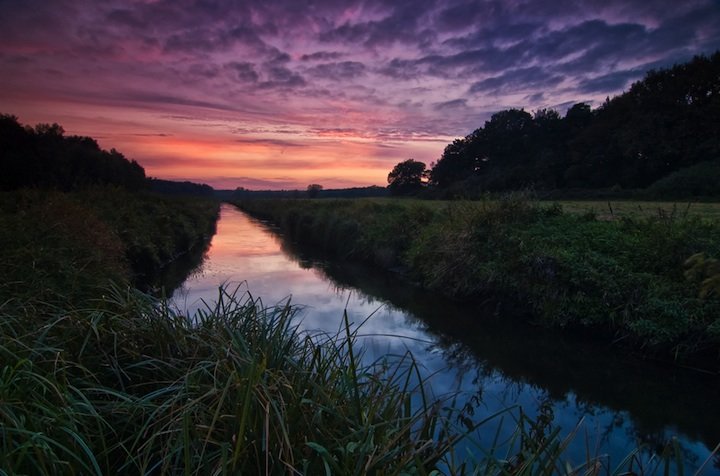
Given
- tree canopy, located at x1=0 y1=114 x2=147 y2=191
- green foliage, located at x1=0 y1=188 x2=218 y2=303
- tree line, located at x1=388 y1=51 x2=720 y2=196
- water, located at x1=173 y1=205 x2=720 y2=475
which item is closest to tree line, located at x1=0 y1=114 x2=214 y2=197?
tree canopy, located at x1=0 y1=114 x2=147 y2=191

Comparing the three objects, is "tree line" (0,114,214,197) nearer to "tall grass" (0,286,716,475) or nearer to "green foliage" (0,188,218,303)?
"green foliage" (0,188,218,303)

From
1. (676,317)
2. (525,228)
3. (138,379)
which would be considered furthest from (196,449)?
(525,228)

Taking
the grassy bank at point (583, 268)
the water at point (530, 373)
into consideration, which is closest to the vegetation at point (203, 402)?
the water at point (530, 373)

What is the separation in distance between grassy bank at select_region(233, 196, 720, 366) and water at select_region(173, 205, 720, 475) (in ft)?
1.47

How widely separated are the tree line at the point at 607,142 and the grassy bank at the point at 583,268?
15.4 metres

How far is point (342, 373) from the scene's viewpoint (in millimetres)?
3090

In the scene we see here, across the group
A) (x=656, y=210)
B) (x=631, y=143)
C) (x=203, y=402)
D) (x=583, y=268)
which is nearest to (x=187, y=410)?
(x=203, y=402)

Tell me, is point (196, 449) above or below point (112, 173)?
below

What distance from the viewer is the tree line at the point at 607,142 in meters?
32.7

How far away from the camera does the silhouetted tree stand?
63.5 m

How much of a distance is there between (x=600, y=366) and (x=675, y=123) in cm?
3630

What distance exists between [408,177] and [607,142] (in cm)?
2836

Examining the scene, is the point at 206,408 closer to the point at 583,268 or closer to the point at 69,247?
the point at 69,247

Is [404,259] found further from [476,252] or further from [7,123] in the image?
[7,123]
